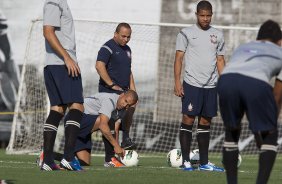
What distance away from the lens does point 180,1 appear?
62.4 ft

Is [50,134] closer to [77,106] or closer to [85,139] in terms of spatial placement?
[77,106]

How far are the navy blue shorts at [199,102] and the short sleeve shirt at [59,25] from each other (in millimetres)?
1827

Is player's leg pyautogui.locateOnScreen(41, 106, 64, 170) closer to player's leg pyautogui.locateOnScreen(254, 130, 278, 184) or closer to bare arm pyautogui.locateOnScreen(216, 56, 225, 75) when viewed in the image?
bare arm pyautogui.locateOnScreen(216, 56, 225, 75)

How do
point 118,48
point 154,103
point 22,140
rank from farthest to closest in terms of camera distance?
point 154,103
point 22,140
point 118,48

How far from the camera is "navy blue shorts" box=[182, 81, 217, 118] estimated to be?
10953 millimetres

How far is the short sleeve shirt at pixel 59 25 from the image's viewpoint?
9.53 m

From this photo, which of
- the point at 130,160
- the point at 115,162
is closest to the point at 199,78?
the point at 130,160

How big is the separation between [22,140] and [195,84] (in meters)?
6.17

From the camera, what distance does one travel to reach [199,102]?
11.0 meters

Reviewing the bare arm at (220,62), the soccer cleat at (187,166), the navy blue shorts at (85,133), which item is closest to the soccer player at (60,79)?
the soccer cleat at (187,166)

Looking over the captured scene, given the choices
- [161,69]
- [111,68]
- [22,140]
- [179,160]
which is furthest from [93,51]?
[179,160]

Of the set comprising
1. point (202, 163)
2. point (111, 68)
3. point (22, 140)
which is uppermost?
point (111, 68)

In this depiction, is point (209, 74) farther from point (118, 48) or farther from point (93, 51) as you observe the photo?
point (93, 51)

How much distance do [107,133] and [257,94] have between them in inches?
168
